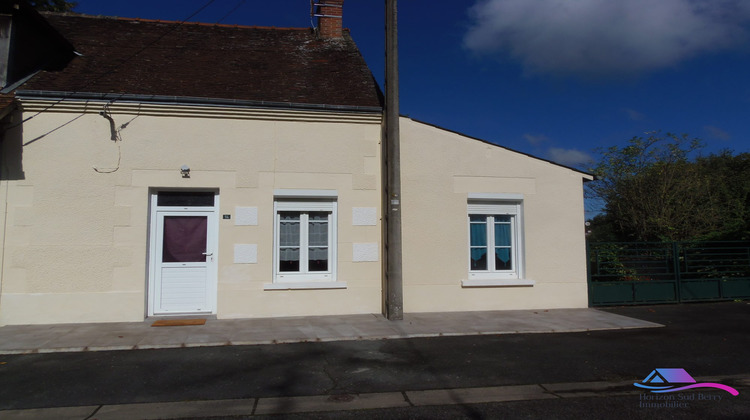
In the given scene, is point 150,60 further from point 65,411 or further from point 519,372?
point 519,372

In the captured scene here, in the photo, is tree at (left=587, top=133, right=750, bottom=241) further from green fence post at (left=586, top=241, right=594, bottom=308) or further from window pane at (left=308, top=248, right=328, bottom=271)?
window pane at (left=308, top=248, right=328, bottom=271)

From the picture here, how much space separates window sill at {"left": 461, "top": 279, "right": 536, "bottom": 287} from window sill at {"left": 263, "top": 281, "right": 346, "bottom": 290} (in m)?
2.32

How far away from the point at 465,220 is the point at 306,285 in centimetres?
317

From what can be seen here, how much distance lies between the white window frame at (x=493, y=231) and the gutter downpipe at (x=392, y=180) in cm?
177

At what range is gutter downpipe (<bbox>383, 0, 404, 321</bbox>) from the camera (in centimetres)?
794

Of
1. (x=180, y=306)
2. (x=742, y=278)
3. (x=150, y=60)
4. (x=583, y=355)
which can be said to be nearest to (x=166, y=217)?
(x=180, y=306)

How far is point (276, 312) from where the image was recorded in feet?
27.2

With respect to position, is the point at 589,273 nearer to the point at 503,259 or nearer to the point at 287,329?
the point at 503,259

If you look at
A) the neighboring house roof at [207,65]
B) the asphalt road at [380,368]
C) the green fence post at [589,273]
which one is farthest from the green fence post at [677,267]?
the neighboring house roof at [207,65]

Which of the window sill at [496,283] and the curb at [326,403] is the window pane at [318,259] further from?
the curb at [326,403]

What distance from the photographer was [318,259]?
8.78 meters

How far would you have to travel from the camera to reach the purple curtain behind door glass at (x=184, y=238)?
831 cm

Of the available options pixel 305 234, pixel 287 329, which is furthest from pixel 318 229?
pixel 287 329

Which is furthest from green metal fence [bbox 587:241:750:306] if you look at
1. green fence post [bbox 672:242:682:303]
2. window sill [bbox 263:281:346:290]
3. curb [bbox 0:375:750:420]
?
window sill [bbox 263:281:346:290]
